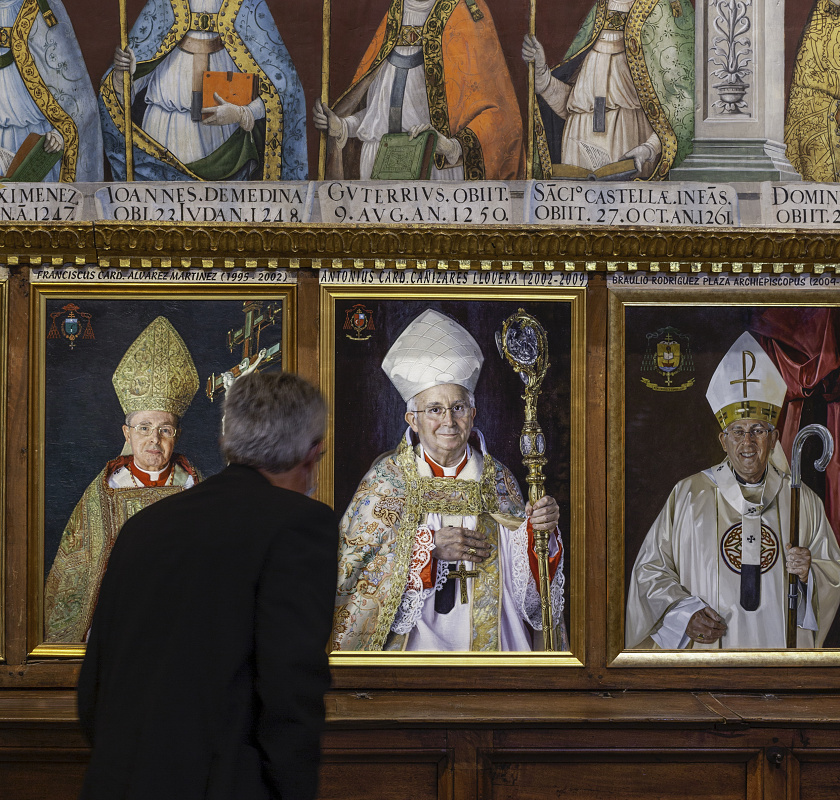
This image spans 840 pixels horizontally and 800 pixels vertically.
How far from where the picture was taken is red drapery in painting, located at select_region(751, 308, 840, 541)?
12.1ft

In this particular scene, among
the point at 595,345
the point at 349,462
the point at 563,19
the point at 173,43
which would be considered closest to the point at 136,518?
the point at 349,462

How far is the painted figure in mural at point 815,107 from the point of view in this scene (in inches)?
146

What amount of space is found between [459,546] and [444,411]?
1.85 ft

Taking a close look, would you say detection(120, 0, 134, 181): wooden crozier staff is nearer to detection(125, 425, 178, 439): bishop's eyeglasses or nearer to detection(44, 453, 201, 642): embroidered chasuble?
detection(125, 425, 178, 439): bishop's eyeglasses

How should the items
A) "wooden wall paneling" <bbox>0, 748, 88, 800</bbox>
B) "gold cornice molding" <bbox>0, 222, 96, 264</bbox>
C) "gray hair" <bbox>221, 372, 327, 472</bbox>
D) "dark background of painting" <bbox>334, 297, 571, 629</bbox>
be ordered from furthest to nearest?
1. "dark background of painting" <bbox>334, 297, 571, 629</bbox>
2. "gold cornice molding" <bbox>0, 222, 96, 264</bbox>
3. "wooden wall paneling" <bbox>0, 748, 88, 800</bbox>
4. "gray hair" <bbox>221, 372, 327, 472</bbox>

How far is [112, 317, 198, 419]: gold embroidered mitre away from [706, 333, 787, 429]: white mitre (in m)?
2.20

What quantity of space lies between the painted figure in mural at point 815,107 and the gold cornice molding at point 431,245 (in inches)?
13.9

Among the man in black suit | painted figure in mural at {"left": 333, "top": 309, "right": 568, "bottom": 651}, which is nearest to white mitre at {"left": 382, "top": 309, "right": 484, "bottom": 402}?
painted figure in mural at {"left": 333, "top": 309, "right": 568, "bottom": 651}

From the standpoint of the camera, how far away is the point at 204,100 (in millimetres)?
3699

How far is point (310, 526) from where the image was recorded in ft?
5.93

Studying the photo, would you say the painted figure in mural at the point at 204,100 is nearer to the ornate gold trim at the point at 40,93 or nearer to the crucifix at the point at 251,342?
the ornate gold trim at the point at 40,93

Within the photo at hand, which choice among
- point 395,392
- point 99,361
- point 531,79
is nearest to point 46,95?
point 99,361

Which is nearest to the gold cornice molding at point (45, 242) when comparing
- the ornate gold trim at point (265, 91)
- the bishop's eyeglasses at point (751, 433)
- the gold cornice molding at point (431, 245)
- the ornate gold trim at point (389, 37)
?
the gold cornice molding at point (431, 245)

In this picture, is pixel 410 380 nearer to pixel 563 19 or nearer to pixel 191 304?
pixel 191 304
